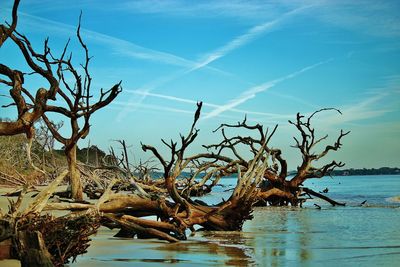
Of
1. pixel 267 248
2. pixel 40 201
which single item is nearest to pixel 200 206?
pixel 267 248

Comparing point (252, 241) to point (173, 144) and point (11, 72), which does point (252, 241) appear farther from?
point (11, 72)

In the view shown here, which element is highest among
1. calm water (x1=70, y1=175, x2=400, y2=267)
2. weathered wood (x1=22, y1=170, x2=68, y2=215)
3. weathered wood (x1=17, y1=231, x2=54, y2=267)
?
weathered wood (x1=22, y1=170, x2=68, y2=215)

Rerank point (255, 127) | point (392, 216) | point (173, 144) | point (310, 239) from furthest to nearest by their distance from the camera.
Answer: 1. point (255, 127)
2. point (392, 216)
3. point (310, 239)
4. point (173, 144)

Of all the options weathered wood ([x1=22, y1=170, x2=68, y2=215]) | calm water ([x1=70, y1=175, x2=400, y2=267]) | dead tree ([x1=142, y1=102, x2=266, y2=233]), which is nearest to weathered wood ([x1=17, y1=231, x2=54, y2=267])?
weathered wood ([x1=22, y1=170, x2=68, y2=215])

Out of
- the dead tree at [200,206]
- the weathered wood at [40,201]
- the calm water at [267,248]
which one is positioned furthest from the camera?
the dead tree at [200,206]

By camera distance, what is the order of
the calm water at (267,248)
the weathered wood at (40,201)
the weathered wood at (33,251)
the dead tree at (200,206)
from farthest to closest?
the dead tree at (200,206) < the calm water at (267,248) < the weathered wood at (40,201) < the weathered wood at (33,251)

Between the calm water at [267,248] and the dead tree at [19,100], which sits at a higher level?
the dead tree at [19,100]

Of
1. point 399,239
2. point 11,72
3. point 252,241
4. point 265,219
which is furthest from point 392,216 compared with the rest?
point 11,72

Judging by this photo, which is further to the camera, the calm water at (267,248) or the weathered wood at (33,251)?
the calm water at (267,248)

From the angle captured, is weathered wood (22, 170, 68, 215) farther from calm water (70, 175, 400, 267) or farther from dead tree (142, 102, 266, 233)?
dead tree (142, 102, 266, 233)

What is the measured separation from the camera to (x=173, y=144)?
29.9 ft

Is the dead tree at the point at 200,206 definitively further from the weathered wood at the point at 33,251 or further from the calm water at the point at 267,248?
the weathered wood at the point at 33,251

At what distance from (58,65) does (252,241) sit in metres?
6.16

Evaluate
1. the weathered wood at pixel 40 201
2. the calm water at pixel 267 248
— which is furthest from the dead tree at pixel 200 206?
the weathered wood at pixel 40 201
